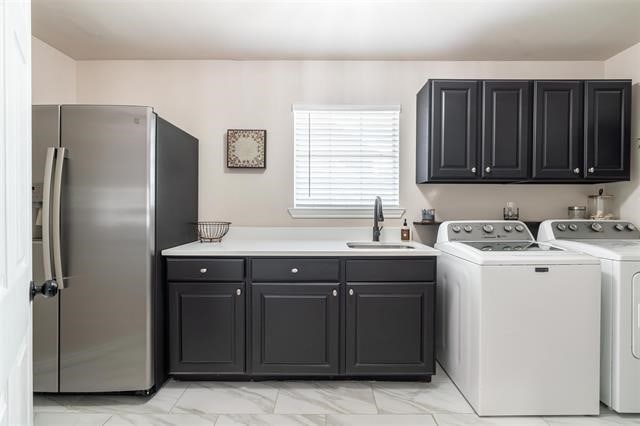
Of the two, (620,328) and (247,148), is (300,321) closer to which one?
(247,148)

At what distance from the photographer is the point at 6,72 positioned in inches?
35.2

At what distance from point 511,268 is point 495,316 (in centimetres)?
28

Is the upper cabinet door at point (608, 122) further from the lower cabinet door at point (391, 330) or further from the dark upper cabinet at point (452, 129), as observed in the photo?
the lower cabinet door at point (391, 330)

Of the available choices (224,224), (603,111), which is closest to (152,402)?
(224,224)

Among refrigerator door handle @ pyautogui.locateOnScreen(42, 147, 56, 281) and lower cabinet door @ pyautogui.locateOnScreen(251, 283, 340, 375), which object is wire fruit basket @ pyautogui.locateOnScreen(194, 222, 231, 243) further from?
refrigerator door handle @ pyautogui.locateOnScreen(42, 147, 56, 281)

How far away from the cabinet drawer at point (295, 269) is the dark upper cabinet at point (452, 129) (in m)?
1.04

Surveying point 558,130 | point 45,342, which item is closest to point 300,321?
point 45,342

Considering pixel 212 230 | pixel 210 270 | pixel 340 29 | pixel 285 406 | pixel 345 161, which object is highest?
pixel 340 29

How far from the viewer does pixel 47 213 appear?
203 cm

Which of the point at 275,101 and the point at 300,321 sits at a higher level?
the point at 275,101

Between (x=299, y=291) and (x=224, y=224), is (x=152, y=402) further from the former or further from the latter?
(x=224, y=224)

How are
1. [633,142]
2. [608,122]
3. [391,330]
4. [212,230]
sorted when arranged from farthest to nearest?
[212,230] < [633,142] < [608,122] < [391,330]

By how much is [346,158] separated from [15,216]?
2442 millimetres

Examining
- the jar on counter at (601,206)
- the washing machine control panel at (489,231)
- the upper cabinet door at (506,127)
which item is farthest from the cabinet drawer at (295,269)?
the jar on counter at (601,206)
